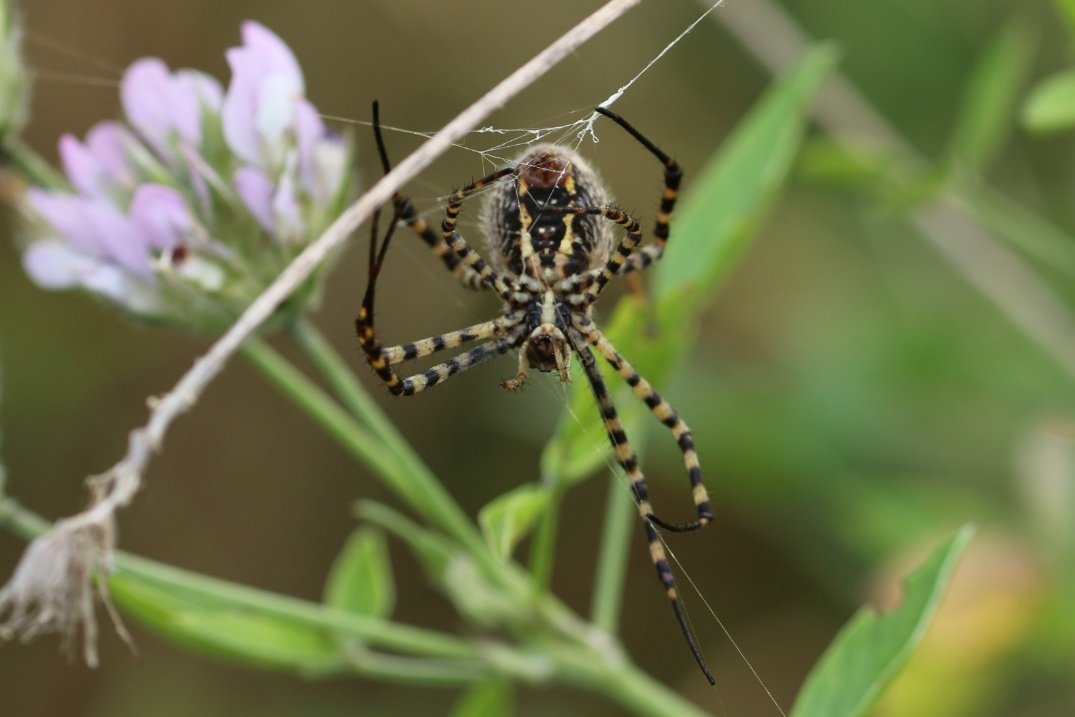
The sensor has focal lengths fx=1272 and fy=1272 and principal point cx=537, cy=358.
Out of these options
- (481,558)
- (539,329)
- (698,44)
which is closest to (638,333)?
(539,329)

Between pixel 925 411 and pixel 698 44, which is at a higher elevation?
pixel 698 44

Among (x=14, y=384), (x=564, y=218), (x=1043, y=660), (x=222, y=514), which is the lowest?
(x=1043, y=660)

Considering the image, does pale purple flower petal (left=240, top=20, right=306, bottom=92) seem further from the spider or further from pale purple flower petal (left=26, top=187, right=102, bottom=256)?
pale purple flower petal (left=26, top=187, right=102, bottom=256)

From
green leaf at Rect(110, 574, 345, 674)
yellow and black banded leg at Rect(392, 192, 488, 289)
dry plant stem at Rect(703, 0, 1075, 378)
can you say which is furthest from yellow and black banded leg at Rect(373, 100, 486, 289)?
dry plant stem at Rect(703, 0, 1075, 378)

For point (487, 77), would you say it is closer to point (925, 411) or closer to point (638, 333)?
point (925, 411)

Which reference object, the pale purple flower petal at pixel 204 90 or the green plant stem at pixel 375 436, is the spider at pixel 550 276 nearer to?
the green plant stem at pixel 375 436

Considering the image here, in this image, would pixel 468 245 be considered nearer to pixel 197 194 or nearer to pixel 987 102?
pixel 197 194

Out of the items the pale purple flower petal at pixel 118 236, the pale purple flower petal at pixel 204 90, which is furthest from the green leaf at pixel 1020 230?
the pale purple flower petal at pixel 118 236
